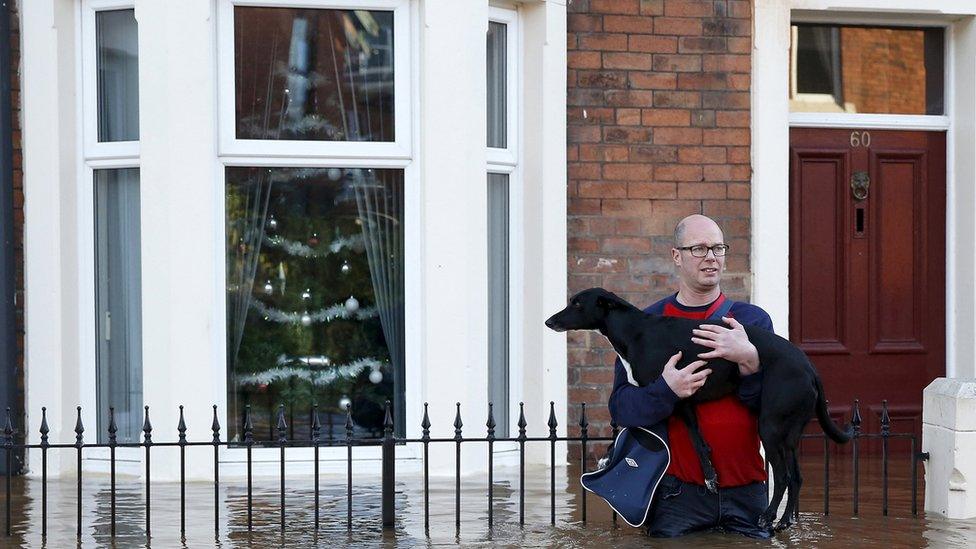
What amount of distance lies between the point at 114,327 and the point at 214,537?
98.3 inches

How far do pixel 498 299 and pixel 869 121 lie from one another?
110 inches

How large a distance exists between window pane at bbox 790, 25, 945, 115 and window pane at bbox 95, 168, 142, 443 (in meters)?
4.36

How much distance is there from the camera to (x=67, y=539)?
20.7ft

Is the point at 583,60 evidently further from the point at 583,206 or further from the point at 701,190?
the point at 701,190

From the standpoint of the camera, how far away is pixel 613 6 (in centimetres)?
889

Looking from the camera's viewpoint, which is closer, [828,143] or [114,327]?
[114,327]

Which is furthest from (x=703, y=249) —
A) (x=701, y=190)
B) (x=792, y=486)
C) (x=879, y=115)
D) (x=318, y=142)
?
(x=879, y=115)

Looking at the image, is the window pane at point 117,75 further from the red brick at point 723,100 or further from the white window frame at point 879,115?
the white window frame at point 879,115

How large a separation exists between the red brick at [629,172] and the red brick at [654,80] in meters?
0.50

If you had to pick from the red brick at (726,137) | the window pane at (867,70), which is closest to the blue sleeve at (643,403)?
the red brick at (726,137)

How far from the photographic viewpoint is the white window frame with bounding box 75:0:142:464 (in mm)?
8430

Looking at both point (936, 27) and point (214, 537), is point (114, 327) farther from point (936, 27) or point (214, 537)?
point (936, 27)

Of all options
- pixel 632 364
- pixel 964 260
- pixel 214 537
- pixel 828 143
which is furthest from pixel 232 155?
pixel 964 260

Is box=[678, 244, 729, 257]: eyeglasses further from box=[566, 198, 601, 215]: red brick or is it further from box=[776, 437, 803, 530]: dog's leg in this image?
box=[566, 198, 601, 215]: red brick
